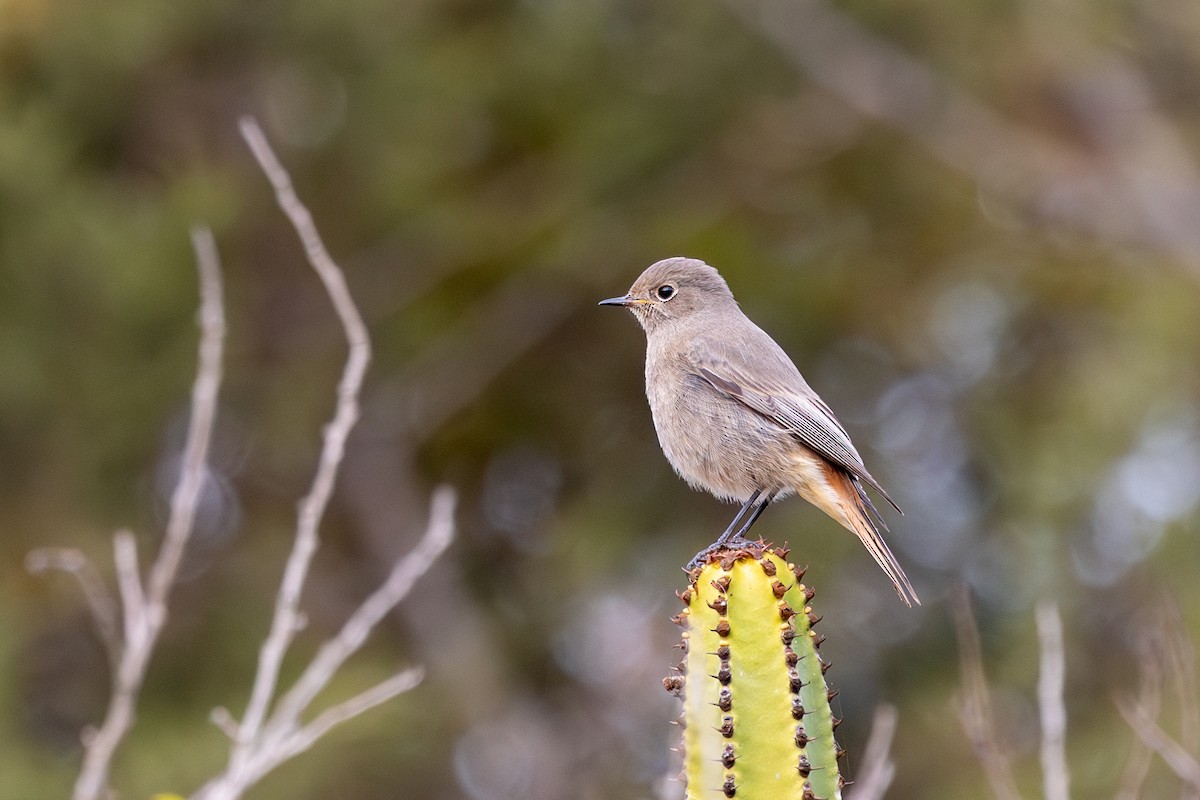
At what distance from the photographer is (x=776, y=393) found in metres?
4.83

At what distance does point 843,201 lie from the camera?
1120 centimetres

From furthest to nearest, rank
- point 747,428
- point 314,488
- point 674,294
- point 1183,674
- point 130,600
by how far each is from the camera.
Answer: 1. point 674,294
2. point 747,428
3. point 1183,674
4. point 130,600
5. point 314,488

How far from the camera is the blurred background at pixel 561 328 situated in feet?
32.0

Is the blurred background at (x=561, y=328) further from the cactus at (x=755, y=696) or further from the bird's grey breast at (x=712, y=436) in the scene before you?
the cactus at (x=755, y=696)

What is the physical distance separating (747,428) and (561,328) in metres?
6.59

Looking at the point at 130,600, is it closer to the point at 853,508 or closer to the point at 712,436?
the point at 712,436

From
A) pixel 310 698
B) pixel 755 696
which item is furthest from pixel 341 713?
pixel 755 696

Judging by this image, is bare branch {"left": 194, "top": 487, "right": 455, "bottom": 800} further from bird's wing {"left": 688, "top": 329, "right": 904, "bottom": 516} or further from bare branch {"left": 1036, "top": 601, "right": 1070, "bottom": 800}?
bare branch {"left": 1036, "top": 601, "right": 1070, "bottom": 800}

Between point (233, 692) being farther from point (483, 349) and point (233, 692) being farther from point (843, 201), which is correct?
point (843, 201)

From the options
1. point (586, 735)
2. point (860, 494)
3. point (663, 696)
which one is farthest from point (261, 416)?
point (860, 494)

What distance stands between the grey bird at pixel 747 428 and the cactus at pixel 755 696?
138 centimetres

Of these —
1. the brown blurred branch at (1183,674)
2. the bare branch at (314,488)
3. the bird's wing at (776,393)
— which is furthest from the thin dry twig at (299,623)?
the brown blurred branch at (1183,674)

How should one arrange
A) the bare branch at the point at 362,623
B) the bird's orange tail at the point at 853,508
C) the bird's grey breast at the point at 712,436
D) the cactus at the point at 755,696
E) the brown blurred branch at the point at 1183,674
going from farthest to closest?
the bird's grey breast at the point at 712,436 → the bird's orange tail at the point at 853,508 → the brown blurred branch at the point at 1183,674 → the bare branch at the point at 362,623 → the cactus at the point at 755,696

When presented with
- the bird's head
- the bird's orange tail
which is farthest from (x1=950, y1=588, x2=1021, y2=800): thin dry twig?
the bird's head
